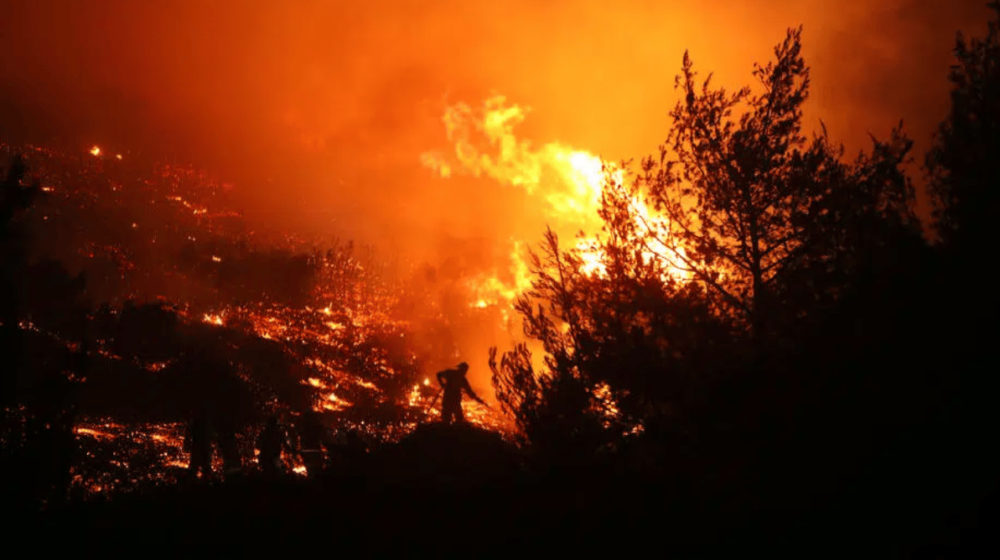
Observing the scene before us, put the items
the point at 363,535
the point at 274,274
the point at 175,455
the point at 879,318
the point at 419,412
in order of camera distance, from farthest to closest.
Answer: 1. the point at 274,274
2. the point at 419,412
3. the point at 175,455
4. the point at 363,535
5. the point at 879,318

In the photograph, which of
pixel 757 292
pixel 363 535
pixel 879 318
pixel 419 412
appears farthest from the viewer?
pixel 419 412

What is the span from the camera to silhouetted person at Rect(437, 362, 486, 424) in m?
18.7

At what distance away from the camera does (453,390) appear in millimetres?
19328

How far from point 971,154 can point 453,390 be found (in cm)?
1490

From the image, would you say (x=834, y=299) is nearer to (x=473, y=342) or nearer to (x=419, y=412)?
(x=419, y=412)

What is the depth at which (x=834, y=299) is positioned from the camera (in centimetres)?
911

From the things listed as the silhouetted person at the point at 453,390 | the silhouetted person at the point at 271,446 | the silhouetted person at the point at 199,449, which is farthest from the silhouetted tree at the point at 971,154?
the silhouetted person at the point at 199,449

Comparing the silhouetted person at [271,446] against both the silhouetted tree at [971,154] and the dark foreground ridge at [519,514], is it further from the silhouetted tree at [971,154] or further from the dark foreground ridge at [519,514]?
the silhouetted tree at [971,154]

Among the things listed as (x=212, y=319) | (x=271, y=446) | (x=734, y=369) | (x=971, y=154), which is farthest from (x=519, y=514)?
(x=212, y=319)

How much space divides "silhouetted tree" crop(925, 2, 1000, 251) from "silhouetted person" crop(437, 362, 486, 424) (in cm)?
1330

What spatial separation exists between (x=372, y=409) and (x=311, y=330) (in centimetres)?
4379

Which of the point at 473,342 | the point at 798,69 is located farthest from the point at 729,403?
the point at 473,342

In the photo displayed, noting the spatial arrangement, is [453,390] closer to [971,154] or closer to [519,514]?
[519,514]

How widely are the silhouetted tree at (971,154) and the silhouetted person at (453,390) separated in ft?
43.6
